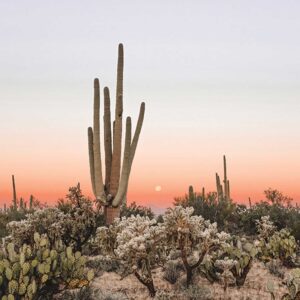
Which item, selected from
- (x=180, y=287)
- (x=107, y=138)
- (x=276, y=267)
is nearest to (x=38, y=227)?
(x=180, y=287)

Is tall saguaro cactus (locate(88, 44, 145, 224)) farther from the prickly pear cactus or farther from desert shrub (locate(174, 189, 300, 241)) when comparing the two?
the prickly pear cactus

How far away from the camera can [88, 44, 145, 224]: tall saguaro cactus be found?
16.5 meters

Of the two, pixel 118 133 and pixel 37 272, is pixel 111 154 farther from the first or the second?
pixel 37 272

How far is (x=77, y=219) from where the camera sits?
13.6 metres

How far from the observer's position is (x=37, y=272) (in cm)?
873

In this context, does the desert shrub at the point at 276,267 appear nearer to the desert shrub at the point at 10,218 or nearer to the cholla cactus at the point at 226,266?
the cholla cactus at the point at 226,266

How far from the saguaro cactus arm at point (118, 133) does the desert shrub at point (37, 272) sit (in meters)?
7.08

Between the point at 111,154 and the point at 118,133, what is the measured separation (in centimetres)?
74

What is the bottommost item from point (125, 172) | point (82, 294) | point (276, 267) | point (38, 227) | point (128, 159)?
point (276, 267)

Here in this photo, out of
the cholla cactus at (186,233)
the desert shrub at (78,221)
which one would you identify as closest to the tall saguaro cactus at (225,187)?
the desert shrub at (78,221)

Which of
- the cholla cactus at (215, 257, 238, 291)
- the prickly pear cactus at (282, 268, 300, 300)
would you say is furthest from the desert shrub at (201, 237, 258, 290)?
the prickly pear cactus at (282, 268, 300, 300)

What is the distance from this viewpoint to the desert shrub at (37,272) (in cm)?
812

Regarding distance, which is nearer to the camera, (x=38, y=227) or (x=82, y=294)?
(x=82, y=294)

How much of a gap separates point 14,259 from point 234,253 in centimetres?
455
